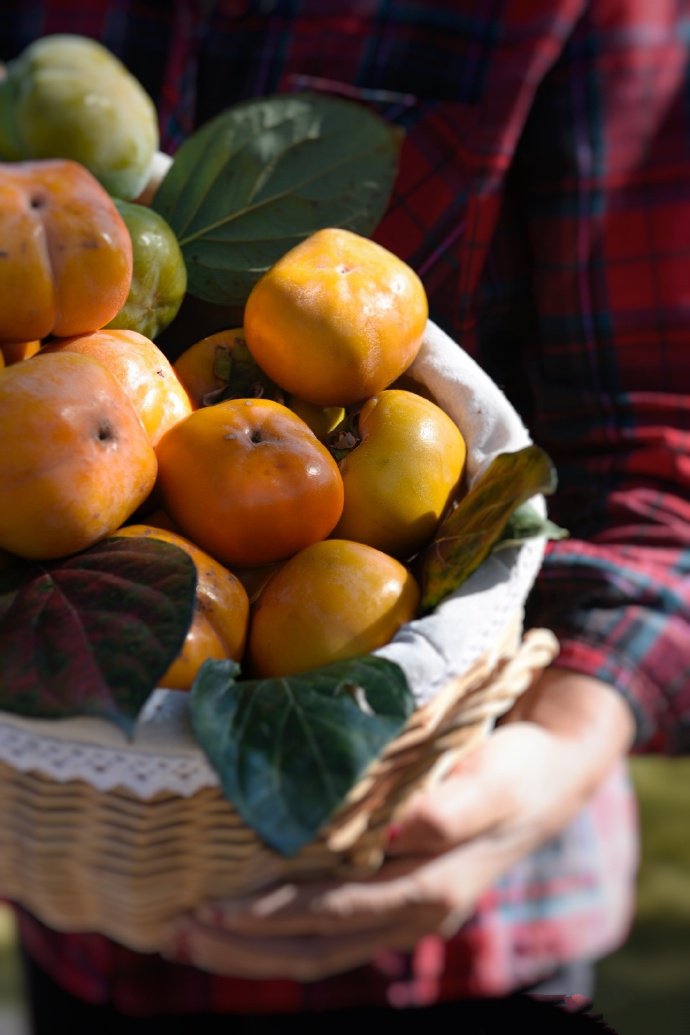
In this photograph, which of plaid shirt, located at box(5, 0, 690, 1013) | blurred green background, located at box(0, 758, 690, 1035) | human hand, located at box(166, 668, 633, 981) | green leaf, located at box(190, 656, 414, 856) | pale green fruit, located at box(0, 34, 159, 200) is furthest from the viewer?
blurred green background, located at box(0, 758, 690, 1035)

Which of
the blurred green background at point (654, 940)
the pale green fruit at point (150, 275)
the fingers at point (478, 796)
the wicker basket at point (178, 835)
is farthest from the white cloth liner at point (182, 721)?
the blurred green background at point (654, 940)

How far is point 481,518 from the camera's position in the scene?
0.50 meters

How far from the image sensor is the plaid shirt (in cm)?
80

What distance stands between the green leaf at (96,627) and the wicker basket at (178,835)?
45mm

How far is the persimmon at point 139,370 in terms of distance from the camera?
0.52 m

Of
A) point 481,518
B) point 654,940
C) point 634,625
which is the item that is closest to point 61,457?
point 481,518

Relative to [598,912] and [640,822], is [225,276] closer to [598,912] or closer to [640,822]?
[598,912]

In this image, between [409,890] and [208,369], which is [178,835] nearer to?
[409,890]

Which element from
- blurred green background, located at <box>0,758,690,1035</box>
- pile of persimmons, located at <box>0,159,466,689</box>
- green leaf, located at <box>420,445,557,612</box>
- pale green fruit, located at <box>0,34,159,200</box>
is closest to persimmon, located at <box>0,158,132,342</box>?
pile of persimmons, located at <box>0,159,466,689</box>

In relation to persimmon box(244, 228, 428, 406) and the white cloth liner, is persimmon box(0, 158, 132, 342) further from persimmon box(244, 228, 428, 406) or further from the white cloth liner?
the white cloth liner

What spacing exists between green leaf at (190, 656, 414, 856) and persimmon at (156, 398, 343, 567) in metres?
0.08

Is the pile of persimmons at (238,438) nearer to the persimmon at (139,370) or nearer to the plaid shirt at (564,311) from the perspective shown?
the persimmon at (139,370)

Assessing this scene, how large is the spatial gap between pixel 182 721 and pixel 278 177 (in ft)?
1.28

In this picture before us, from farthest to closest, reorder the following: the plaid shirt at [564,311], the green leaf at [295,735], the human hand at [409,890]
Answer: the plaid shirt at [564,311]
the human hand at [409,890]
the green leaf at [295,735]
